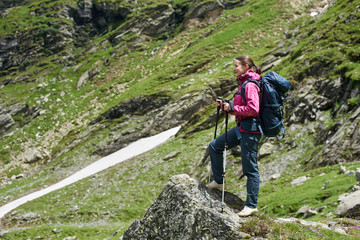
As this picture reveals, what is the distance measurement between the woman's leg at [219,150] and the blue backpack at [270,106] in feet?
2.25

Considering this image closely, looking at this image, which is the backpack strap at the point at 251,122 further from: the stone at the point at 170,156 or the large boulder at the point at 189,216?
the stone at the point at 170,156

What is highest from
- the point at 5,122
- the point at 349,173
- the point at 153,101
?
the point at 5,122

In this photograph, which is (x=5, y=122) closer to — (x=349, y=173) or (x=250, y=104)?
(x=250, y=104)

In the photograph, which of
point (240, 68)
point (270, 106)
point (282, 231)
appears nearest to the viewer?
point (282, 231)

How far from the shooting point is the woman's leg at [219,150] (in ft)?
24.8

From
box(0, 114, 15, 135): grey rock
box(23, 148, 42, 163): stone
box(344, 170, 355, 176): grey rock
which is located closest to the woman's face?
box(344, 170, 355, 176): grey rock

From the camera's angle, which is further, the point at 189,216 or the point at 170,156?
the point at 170,156

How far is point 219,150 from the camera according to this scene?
7.64 m

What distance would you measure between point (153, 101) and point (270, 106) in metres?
50.7

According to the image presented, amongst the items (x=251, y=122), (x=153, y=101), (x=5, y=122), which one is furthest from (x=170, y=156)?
(x=5, y=122)

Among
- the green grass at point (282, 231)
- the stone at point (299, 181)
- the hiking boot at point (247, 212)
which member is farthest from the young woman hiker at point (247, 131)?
the stone at point (299, 181)

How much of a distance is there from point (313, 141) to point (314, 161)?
2.90 metres

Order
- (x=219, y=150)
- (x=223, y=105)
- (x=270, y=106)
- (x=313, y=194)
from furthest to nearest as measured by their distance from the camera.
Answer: (x=313, y=194) → (x=219, y=150) → (x=223, y=105) → (x=270, y=106)

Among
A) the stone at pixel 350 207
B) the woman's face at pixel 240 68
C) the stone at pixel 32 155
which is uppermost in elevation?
the woman's face at pixel 240 68
